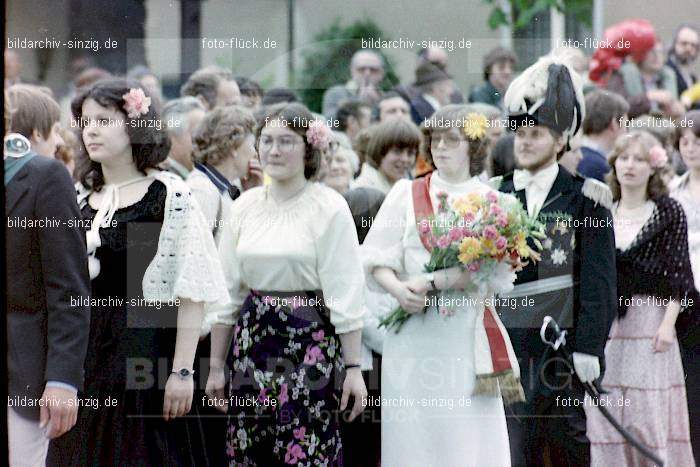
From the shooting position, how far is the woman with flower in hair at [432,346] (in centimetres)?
503

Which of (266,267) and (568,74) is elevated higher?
(568,74)

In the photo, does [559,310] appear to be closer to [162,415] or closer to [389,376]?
[389,376]

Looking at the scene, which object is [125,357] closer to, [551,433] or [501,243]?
[501,243]

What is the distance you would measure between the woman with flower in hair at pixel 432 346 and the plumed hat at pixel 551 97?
35cm

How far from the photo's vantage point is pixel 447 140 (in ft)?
17.0

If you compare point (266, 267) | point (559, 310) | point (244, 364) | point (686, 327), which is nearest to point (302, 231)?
point (266, 267)

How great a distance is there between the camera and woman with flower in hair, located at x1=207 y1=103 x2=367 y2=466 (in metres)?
4.93

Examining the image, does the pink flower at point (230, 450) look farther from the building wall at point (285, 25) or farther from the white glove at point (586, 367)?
the building wall at point (285, 25)

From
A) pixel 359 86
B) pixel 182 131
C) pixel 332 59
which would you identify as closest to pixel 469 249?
pixel 182 131

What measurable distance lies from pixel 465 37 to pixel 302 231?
1396mm

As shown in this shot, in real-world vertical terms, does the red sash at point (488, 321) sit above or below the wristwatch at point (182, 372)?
above

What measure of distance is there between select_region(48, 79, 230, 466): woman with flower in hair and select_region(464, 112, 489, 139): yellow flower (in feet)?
3.58

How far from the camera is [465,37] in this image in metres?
5.86

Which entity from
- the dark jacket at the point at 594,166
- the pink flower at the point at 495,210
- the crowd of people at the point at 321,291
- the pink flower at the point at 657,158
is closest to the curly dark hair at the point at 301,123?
Answer: the crowd of people at the point at 321,291
